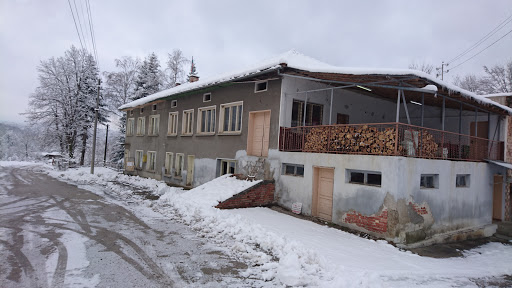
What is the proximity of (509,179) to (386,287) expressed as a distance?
13245 millimetres

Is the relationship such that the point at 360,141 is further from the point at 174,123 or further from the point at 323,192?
the point at 174,123

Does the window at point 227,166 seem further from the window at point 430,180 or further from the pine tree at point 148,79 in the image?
the pine tree at point 148,79

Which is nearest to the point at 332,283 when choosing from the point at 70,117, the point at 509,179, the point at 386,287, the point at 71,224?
the point at 386,287

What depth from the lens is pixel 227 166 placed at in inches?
600

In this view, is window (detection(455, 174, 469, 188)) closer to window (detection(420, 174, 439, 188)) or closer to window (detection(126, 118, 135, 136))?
window (detection(420, 174, 439, 188))

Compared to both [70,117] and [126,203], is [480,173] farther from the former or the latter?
[70,117]

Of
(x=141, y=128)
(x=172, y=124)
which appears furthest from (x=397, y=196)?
(x=141, y=128)

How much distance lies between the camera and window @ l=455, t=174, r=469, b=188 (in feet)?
36.9

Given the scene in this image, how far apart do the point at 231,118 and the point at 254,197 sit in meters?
5.18

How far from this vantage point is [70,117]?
114ft

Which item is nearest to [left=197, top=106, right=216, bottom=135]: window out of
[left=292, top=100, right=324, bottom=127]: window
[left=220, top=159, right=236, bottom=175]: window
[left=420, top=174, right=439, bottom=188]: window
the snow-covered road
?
[left=220, top=159, right=236, bottom=175]: window

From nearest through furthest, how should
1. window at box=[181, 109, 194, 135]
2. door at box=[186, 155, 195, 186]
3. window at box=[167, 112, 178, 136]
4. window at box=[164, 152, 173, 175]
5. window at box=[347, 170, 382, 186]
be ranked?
1. window at box=[347, 170, 382, 186]
2. door at box=[186, 155, 195, 186]
3. window at box=[181, 109, 194, 135]
4. window at box=[167, 112, 178, 136]
5. window at box=[164, 152, 173, 175]

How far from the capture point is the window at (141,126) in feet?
81.7

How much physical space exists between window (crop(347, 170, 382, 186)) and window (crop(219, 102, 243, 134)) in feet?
20.6
